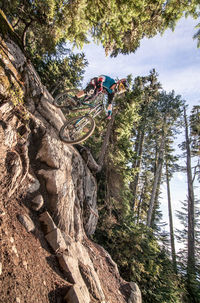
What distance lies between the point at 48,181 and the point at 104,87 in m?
4.58

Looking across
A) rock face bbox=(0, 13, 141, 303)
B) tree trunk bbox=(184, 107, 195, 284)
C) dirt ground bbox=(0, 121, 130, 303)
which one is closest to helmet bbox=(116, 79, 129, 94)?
rock face bbox=(0, 13, 141, 303)

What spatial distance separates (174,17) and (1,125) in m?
7.23

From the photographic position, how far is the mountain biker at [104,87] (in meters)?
6.04

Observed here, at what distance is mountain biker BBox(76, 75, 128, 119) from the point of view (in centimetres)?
Answer: 604

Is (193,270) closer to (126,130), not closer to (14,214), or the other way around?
(126,130)

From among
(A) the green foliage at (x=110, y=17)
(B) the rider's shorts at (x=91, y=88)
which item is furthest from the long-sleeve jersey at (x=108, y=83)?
(A) the green foliage at (x=110, y=17)

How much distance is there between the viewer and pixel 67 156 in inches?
262

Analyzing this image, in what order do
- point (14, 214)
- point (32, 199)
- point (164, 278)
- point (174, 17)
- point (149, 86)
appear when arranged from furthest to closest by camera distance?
1. point (149, 86)
2. point (164, 278)
3. point (174, 17)
4. point (32, 199)
5. point (14, 214)

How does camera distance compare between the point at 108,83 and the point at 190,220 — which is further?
the point at 190,220

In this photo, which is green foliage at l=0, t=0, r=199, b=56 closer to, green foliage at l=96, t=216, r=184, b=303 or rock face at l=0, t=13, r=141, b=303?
rock face at l=0, t=13, r=141, b=303

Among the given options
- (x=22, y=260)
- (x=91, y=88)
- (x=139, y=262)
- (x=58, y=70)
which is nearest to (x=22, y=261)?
(x=22, y=260)

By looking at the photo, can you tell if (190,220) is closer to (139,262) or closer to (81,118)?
(139,262)

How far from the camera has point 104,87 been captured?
622 cm

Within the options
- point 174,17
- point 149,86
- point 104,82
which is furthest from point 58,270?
point 149,86
